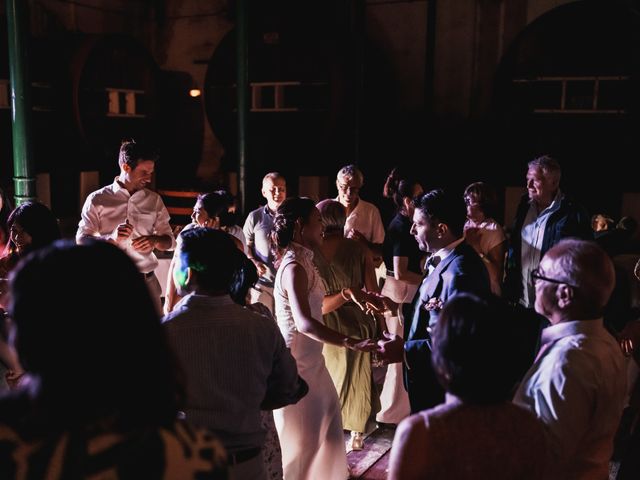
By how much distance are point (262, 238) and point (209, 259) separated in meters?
2.53

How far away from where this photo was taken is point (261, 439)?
72.9 inches

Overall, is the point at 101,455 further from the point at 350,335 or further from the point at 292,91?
the point at 292,91

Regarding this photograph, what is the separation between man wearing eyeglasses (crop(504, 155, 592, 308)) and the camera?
3.75 m

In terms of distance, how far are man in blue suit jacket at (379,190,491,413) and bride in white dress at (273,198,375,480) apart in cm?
46

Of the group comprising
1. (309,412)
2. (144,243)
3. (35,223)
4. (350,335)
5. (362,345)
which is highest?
(35,223)

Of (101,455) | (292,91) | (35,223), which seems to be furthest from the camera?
(292,91)

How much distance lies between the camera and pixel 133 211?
4059 millimetres

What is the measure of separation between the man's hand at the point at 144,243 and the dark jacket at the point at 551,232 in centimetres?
222

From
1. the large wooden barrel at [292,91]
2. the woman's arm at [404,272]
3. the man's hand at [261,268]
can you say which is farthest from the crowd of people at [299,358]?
the large wooden barrel at [292,91]

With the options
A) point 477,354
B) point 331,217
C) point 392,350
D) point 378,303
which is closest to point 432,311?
point 392,350

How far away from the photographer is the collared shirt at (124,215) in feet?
13.0

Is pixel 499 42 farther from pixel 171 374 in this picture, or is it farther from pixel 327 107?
pixel 171 374

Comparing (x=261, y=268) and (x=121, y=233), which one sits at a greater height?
(x=121, y=233)

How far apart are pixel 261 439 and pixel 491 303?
84 centimetres
